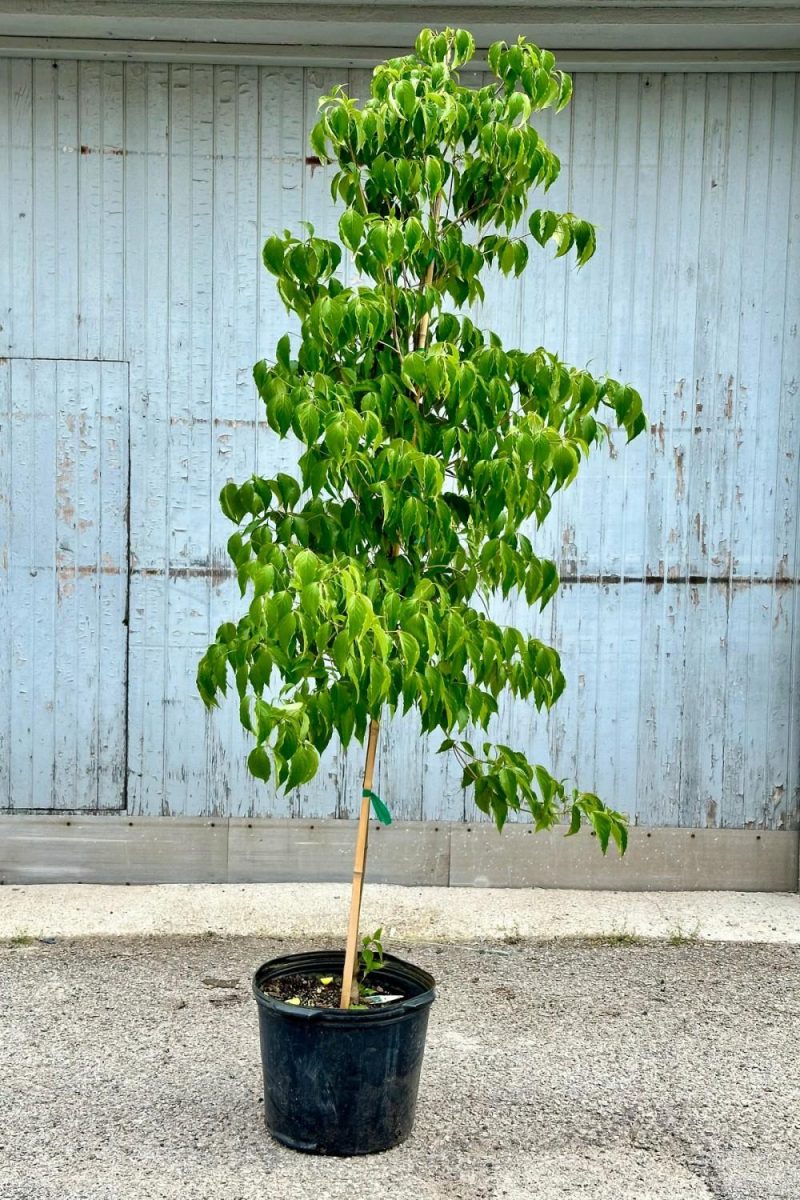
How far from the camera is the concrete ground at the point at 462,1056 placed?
3621 mm

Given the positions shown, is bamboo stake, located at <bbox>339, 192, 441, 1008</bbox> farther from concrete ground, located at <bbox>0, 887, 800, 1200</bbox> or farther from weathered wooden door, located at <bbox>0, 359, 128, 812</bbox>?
weathered wooden door, located at <bbox>0, 359, 128, 812</bbox>

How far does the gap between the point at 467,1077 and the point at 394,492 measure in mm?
2120

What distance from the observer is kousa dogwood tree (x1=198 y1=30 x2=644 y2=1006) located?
126 inches

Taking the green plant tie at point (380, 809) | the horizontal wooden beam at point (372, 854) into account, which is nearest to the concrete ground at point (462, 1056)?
the horizontal wooden beam at point (372, 854)

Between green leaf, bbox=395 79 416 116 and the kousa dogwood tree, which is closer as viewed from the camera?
the kousa dogwood tree

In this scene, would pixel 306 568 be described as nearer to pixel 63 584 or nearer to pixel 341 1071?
pixel 341 1071

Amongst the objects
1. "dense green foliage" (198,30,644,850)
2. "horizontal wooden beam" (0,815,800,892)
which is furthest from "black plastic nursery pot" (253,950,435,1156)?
"horizontal wooden beam" (0,815,800,892)

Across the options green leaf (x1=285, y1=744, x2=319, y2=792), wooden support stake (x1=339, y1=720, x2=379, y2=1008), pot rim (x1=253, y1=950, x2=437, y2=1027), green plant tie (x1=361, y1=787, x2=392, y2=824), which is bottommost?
pot rim (x1=253, y1=950, x2=437, y2=1027)

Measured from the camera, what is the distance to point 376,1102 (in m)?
3.70

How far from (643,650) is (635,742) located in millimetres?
445

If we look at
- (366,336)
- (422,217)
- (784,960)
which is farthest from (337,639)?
(784,960)

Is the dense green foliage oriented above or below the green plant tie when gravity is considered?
above

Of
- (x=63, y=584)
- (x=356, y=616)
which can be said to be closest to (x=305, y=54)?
(x=63, y=584)

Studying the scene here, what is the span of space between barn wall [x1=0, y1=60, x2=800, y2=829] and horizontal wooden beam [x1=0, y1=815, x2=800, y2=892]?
0.11 meters
